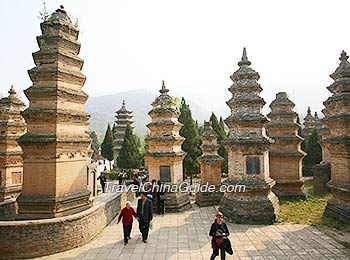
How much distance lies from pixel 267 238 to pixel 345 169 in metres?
5.59

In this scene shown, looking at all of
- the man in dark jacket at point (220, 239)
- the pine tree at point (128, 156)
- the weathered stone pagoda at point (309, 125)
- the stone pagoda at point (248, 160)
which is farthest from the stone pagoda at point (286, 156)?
the pine tree at point (128, 156)

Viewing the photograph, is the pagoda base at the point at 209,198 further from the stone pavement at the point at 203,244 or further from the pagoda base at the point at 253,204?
the stone pavement at the point at 203,244

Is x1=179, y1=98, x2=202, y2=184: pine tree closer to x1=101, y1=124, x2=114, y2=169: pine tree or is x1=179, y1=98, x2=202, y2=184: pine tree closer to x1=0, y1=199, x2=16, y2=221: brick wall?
x1=0, y1=199, x2=16, y2=221: brick wall

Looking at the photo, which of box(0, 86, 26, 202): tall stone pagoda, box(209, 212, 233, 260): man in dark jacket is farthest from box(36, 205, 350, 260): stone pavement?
box(0, 86, 26, 202): tall stone pagoda

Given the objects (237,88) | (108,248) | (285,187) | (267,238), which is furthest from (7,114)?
(285,187)

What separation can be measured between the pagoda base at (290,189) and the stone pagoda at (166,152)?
706 centimetres

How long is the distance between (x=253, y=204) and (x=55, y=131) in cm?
990

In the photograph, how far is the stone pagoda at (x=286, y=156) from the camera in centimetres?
2059

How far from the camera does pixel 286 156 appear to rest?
20.6 m

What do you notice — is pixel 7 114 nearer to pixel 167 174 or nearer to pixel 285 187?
pixel 167 174

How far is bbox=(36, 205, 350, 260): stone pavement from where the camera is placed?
33.0ft

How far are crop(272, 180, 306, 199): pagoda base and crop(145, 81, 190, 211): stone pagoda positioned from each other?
7.06m

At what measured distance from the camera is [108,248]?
35.6 feet

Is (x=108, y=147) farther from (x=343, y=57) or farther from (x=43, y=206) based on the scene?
(x=343, y=57)
